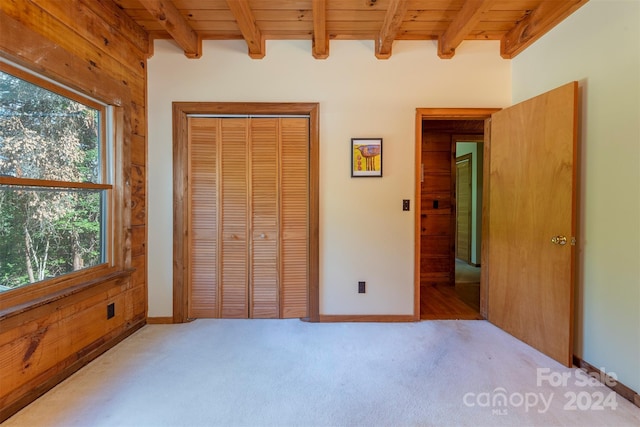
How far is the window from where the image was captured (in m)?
1.43

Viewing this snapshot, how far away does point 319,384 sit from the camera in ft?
5.27

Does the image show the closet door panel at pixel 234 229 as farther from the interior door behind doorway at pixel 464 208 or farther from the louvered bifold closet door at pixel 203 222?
the interior door behind doorway at pixel 464 208

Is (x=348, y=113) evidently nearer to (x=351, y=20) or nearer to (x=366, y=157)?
(x=366, y=157)

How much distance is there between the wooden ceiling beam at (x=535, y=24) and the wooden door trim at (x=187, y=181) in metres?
1.84

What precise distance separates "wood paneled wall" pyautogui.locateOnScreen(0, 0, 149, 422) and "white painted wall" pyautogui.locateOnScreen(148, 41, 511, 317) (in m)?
0.13

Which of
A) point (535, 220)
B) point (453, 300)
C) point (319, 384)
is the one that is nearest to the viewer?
point (319, 384)

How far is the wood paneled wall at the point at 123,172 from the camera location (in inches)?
55.1

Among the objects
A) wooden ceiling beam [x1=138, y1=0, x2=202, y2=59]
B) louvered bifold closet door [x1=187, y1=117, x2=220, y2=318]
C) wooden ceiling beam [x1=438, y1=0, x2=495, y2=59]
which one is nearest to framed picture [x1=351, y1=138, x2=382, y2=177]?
wooden ceiling beam [x1=438, y1=0, x2=495, y2=59]

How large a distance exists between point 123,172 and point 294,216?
145cm

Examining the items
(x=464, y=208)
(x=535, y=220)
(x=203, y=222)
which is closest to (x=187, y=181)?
(x=203, y=222)

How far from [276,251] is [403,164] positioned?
145cm

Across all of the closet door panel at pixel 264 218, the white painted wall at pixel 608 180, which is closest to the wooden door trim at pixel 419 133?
the white painted wall at pixel 608 180

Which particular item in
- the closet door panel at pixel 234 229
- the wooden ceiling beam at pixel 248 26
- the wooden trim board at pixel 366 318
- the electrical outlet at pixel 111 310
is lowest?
the wooden trim board at pixel 366 318

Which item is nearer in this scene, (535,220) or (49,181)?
(49,181)
